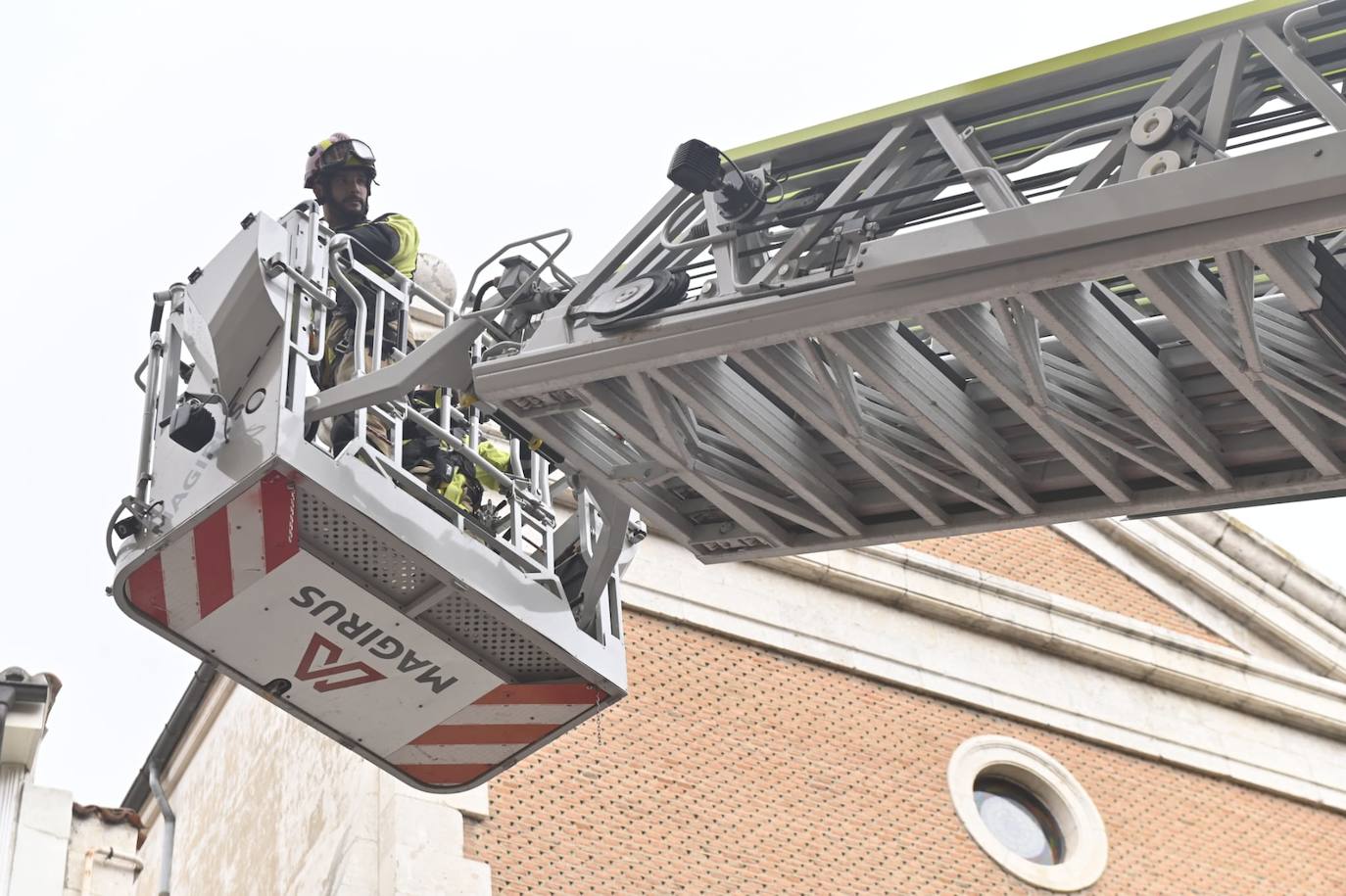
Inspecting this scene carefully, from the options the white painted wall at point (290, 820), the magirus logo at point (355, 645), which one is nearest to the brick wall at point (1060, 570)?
the white painted wall at point (290, 820)

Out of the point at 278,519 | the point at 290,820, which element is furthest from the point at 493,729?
the point at 290,820

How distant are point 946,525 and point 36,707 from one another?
17.1ft

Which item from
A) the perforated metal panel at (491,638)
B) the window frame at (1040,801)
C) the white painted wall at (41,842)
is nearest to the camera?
the perforated metal panel at (491,638)

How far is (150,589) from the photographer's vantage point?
850 cm

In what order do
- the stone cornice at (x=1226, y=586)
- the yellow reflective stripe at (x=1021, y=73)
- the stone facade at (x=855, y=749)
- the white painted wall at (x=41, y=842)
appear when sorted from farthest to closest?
the stone cornice at (x=1226, y=586) → the stone facade at (x=855, y=749) → the white painted wall at (x=41, y=842) → the yellow reflective stripe at (x=1021, y=73)

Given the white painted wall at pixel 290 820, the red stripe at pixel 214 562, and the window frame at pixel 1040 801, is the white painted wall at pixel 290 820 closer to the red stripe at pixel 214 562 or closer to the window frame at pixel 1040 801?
the window frame at pixel 1040 801

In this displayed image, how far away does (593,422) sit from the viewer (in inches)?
348

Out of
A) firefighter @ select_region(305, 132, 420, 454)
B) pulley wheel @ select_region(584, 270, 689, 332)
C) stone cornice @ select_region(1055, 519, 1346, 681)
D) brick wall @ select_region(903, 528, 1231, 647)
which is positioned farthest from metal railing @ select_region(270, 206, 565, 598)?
stone cornice @ select_region(1055, 519, 1346, 681)

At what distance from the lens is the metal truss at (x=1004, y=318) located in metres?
7.21

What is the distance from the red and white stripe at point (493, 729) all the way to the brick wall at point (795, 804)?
401cm

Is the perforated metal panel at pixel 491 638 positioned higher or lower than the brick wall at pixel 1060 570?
lower

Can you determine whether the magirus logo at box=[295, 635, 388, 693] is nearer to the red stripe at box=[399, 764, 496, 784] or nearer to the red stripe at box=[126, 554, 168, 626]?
the red stripe at box=[126, 554, 168, 626]

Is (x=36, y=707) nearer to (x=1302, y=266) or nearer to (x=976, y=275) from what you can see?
(x=976, y=275)

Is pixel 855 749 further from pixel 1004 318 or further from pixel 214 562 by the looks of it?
pixel 1004 318
